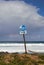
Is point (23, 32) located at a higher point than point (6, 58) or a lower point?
higher

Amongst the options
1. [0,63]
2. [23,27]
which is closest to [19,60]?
[0,63]

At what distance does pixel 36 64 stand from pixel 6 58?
2988 mm

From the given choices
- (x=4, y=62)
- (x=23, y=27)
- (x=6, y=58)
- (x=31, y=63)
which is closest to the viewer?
(x=31, y=63)

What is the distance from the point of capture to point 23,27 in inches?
946

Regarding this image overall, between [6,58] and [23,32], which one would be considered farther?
[23,32]

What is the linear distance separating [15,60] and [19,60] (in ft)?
0.94

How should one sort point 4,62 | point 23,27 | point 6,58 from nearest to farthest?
point 4,62, point 6,58, point 23,27

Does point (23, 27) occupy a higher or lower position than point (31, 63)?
higher

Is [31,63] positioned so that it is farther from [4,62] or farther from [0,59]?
[0,59]

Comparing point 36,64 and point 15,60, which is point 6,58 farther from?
point 36,64

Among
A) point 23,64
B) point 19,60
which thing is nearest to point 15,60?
point 19,60

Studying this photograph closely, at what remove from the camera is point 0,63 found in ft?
61.8

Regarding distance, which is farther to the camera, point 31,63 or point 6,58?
point 6,58

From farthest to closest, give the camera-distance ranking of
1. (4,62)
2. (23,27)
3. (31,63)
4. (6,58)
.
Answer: (23,27) < (6,58) < (4,62) < (31,63)
